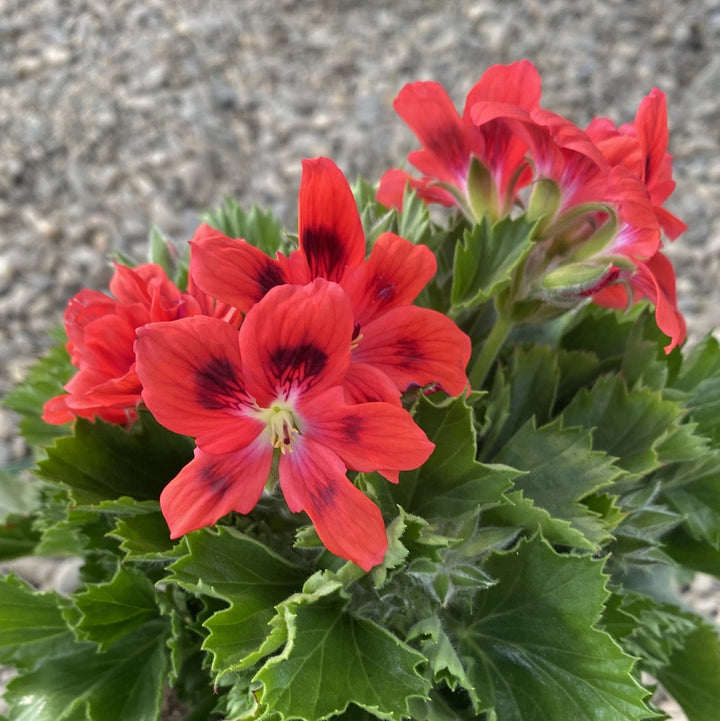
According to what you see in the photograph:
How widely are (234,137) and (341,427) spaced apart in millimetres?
1673

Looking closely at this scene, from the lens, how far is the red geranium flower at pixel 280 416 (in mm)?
509

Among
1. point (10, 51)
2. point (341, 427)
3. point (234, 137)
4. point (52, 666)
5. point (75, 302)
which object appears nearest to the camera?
point (341, 427)

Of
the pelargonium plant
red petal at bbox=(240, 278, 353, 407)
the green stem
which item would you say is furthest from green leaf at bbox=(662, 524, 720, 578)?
red petal at bbox=(240, 278, 353, 407)

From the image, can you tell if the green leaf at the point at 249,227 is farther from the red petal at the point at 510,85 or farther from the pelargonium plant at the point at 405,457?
the red petal at the point at 510,85

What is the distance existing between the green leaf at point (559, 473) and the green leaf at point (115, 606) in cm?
32

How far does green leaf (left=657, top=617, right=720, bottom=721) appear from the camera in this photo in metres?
0.88

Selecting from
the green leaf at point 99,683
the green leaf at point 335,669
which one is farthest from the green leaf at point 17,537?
the green leaf at point 335,669

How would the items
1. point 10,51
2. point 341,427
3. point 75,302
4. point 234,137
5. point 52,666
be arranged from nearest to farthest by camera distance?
1. point 341,427
2. point 75,302
3. point 52,666
4. point 234,137
5. point 10,51

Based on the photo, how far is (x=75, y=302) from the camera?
677mm

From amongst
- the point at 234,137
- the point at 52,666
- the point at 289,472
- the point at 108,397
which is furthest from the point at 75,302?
the point at 234,137

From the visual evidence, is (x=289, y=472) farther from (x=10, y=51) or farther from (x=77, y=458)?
(x=10, y=51)

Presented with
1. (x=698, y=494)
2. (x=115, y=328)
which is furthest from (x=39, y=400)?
(x=698, y=494)

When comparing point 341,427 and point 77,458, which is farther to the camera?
point 77,458

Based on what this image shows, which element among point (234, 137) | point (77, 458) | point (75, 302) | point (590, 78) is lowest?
point (590, 78)
